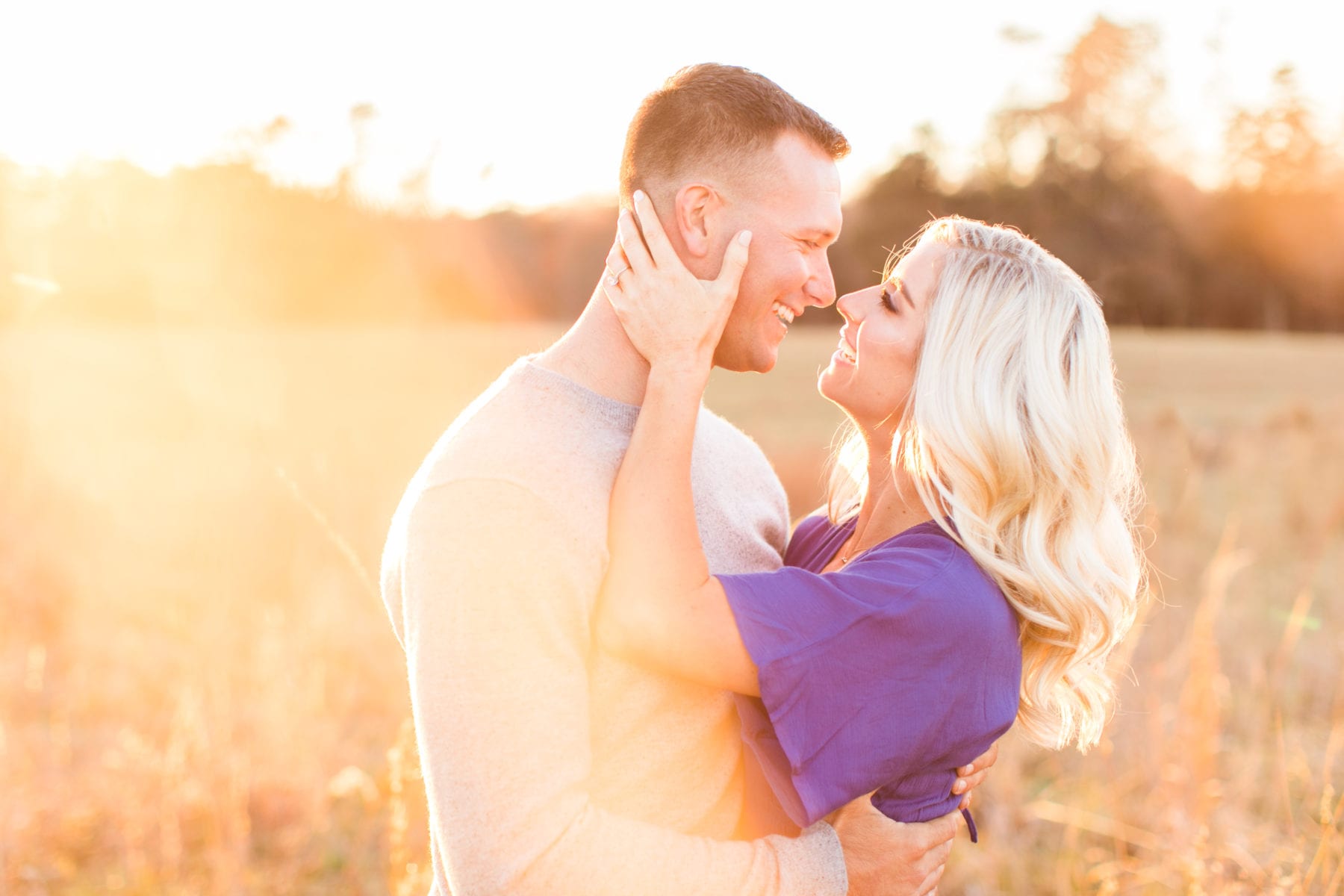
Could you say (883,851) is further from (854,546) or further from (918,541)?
(854,546)

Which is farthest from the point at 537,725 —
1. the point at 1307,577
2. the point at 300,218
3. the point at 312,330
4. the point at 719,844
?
the point at 312,330

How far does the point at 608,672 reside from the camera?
2072 millimetres

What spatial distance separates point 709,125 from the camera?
95.3 inches

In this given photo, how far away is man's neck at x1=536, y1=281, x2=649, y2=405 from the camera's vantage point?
7.43ft

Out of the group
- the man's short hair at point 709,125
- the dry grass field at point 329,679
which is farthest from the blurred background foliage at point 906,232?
the man's short hair at point 709,125

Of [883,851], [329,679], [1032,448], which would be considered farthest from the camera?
[329,679]

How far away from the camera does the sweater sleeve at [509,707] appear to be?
183 cm

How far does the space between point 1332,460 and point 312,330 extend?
78.2 feet

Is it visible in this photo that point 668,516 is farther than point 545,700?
Yes

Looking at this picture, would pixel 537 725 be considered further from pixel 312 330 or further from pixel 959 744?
pixel 312 330

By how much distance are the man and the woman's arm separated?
0.23 feet

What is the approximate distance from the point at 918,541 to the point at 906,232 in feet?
84.5

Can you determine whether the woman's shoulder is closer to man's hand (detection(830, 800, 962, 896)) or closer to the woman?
the woman

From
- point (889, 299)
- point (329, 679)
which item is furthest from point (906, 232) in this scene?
point (889, 299)
